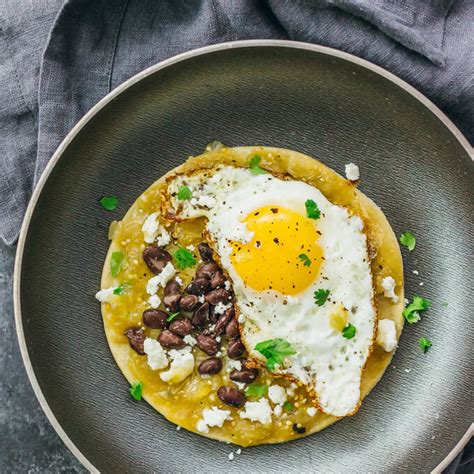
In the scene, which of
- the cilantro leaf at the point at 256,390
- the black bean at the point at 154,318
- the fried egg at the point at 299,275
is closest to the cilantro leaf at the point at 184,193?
the fried egg at the point at 299,275

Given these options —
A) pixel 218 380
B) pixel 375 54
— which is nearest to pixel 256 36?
pixel 375 54

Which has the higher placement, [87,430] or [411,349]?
[411,349]

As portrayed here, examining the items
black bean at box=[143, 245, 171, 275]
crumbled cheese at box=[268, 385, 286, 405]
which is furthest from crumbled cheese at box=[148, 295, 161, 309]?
crumbled cheese at box=[268, 385, 286, 405]

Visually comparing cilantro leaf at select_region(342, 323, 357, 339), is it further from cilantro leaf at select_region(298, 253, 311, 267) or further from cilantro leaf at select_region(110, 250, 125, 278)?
cilantro leaf at select_region(110, 250, 125, 278)

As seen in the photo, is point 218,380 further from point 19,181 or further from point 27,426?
point 19,181

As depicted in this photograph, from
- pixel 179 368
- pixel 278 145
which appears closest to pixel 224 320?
pixel 179 368

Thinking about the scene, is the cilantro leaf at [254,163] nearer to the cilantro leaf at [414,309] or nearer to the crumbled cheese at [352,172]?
the crumbled cheese at [352,172]
